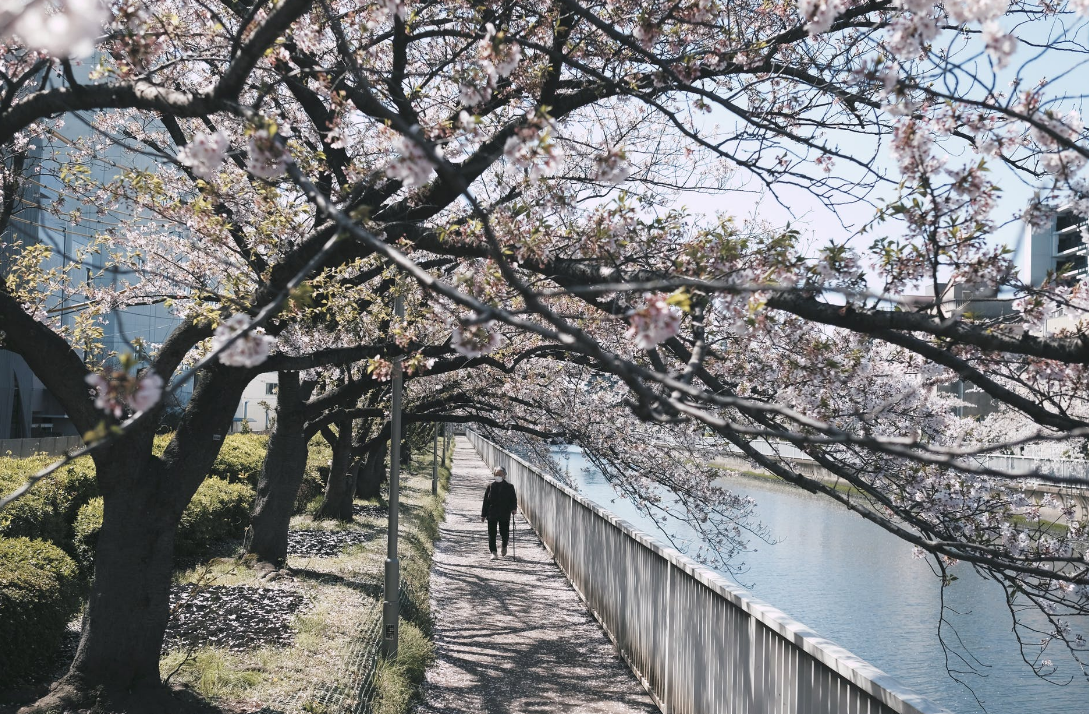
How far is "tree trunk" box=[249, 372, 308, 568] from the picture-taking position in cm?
1171

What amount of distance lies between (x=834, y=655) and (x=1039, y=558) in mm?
1103

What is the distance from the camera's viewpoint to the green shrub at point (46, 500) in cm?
991

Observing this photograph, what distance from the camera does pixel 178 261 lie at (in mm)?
11875

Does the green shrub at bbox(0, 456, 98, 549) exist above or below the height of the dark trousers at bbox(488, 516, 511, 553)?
above

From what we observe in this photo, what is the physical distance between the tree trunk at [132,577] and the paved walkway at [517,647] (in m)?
2.44

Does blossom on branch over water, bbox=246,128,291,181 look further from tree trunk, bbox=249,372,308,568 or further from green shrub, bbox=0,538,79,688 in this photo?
tree trunk, bbox=249,372,308,568

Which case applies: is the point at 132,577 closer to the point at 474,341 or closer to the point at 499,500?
the point at 474,341

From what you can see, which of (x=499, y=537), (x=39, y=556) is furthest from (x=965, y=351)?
(x=499, y=537)

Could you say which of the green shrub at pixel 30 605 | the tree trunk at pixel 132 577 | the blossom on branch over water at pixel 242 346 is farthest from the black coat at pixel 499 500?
the blossom on branch over water at pixel 242 346

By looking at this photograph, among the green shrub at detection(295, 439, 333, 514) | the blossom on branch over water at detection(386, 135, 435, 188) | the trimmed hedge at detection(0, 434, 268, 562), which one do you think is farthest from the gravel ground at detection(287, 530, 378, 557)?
the blossom on branch over water at detection(386, 135, 435, 188)

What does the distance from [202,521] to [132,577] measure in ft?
22.8

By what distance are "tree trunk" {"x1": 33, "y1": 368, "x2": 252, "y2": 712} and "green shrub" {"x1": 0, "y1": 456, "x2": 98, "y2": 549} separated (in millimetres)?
3993

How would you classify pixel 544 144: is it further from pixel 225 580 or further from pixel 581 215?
pixel 225 580

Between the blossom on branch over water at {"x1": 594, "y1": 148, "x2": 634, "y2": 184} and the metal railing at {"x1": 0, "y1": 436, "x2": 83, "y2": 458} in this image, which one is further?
the metal railing at {"x1": 0, "y1": 436, "x2": 83, "y2": 458}
